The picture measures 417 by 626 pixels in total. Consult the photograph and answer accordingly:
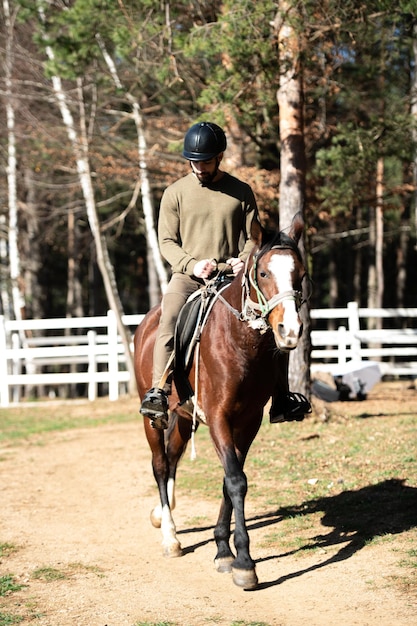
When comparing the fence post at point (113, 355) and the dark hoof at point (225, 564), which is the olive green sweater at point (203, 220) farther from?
the fence post at point (113, 355)

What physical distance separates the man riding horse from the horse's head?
0.85 metres

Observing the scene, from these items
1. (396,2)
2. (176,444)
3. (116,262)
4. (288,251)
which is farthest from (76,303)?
(288,251)

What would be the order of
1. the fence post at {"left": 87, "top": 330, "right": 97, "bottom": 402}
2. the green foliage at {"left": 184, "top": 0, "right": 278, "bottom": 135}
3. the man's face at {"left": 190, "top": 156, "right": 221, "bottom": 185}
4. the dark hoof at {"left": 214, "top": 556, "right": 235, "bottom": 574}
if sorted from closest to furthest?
the dark hoof at {"left": 214, "top": 556, "right": 235, "bottom": 574}, the man's face at {"left": 190, "top": 156, "right": 221, "bottom": 185}, the green foliage at {"left": 184, "top": 0, "right": 278, "bottom": 135}, the fence post at {"left": 87, "top": 330, "right": 97, "bottom": 402}

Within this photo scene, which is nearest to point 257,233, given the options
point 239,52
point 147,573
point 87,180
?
point 147,573

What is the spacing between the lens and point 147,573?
6.66 metres

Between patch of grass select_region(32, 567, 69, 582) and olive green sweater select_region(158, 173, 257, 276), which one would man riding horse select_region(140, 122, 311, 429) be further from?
patch of grass select_region(32, 567, 69, 582)

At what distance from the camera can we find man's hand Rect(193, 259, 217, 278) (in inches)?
264

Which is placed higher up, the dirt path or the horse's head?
the horse's head

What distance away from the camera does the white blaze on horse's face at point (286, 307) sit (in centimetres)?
543

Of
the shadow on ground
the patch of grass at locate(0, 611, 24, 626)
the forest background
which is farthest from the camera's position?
the forest background

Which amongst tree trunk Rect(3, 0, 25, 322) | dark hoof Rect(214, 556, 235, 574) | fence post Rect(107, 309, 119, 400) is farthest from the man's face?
tree trunk Rect(3, 0, 25, 322)

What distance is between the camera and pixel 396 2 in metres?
12.0

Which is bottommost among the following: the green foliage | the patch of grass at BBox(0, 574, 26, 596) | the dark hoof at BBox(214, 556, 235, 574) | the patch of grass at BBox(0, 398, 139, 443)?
the patch of grass at BBox(0, 398, 139, 443)

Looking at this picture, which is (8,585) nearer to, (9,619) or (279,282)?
(9,619)
